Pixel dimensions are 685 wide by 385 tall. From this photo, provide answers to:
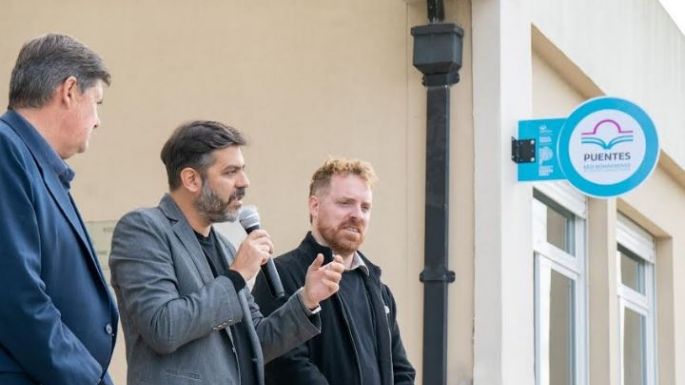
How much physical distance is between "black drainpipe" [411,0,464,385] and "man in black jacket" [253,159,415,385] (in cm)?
149

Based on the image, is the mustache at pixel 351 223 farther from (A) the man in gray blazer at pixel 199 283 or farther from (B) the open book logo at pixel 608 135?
(B) the open book logo at pixel 608 135

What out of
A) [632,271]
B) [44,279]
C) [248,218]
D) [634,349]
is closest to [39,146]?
[44,279]

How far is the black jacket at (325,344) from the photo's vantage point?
18.4 feet

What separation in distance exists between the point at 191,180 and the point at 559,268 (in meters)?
5.45

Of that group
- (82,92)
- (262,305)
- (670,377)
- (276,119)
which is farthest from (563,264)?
(82,92)

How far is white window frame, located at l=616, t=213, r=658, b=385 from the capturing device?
12758 millimetres

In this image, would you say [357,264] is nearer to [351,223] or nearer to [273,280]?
[351,223]

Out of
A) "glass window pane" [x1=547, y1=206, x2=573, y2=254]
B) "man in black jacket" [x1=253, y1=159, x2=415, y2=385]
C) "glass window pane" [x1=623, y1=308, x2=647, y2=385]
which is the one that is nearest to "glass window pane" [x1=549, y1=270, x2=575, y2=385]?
"glass window pane" [x1=547, y1=206, x2=573, y2=254]

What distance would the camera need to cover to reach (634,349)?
44.0 ft

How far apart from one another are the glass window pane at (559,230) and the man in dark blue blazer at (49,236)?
6.09m

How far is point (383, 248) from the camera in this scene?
7.74 metres

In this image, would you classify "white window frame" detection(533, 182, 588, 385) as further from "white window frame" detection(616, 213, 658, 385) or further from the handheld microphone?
the handheld microphone

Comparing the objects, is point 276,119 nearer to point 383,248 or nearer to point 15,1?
point 383,248

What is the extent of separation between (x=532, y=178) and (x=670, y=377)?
6.12 m
